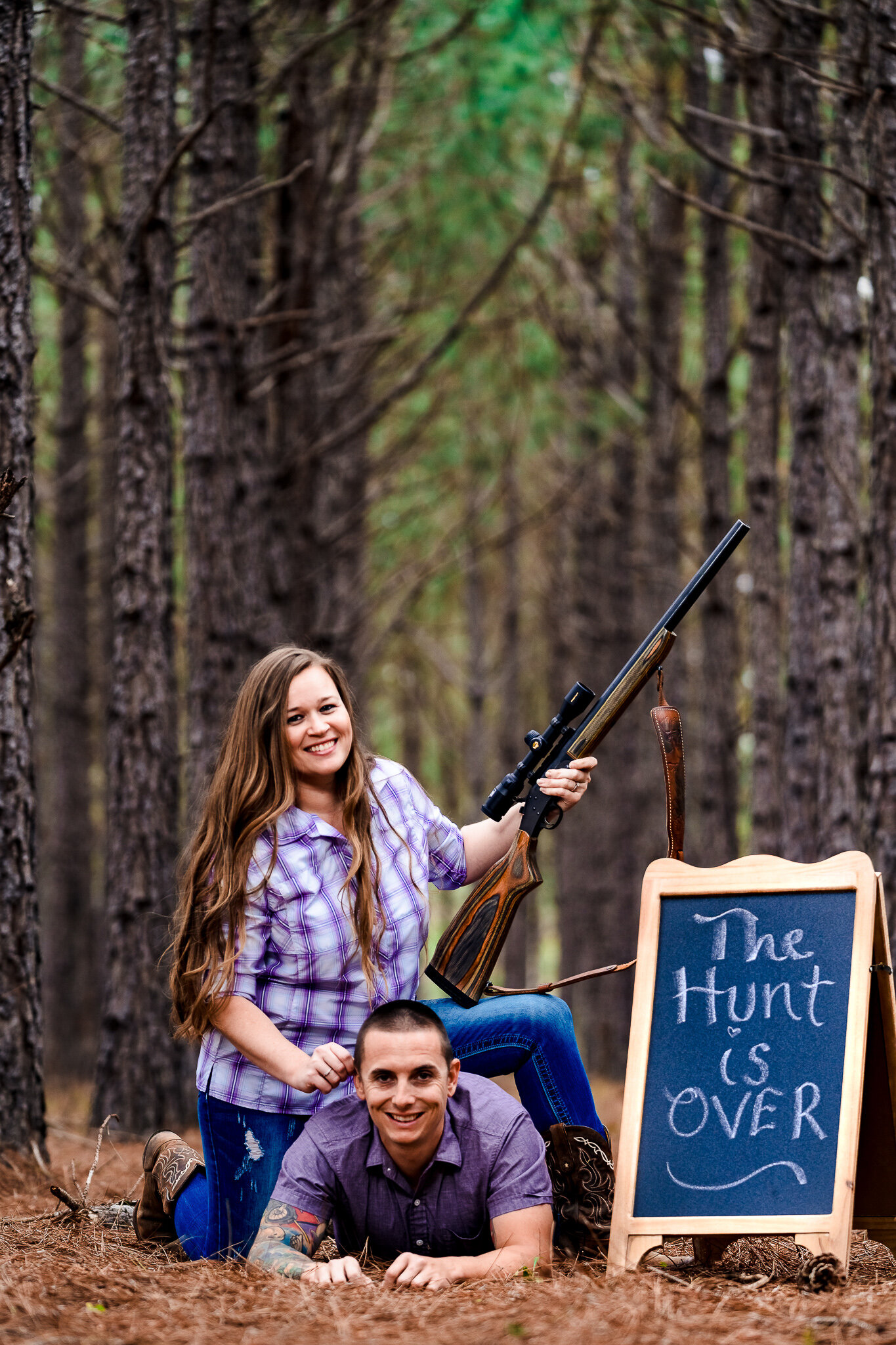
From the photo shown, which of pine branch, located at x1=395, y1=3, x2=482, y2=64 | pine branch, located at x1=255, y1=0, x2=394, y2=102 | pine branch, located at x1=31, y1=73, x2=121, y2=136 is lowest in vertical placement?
pine branch, located at x1=31, y1=73, x2=121, y2=136

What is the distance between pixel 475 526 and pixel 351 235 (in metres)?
5.07

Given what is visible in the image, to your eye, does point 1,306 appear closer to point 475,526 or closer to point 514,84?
point 514,84

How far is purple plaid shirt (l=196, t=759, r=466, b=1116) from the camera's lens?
3.92 meters

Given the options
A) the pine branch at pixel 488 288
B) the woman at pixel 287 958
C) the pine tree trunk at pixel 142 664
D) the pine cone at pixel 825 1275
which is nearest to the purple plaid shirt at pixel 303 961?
the woman at pixel 287 958

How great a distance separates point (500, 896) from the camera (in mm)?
4215

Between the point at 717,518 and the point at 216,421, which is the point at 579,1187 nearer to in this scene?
the point at 216,421

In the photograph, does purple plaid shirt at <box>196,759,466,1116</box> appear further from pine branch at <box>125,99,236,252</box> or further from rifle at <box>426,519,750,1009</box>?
pine branch at <box>125,99,236,252</box>

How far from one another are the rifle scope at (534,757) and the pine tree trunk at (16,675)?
5.67 feet

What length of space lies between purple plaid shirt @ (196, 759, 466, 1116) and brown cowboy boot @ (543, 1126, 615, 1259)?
1.99ft

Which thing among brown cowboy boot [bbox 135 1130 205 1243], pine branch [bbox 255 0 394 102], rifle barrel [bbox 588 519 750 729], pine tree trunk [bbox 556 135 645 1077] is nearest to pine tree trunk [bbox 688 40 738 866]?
pine tree trunk [bbox 556 135 645 1077]

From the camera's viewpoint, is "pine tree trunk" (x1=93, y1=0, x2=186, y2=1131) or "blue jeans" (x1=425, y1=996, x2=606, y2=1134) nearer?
"blue jeans" (x1=425, y1=996, x2=606, y2=1134)

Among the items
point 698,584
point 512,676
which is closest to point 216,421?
point 698,584

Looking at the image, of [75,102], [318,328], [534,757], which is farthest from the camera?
[318,328]

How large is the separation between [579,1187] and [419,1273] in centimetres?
66
